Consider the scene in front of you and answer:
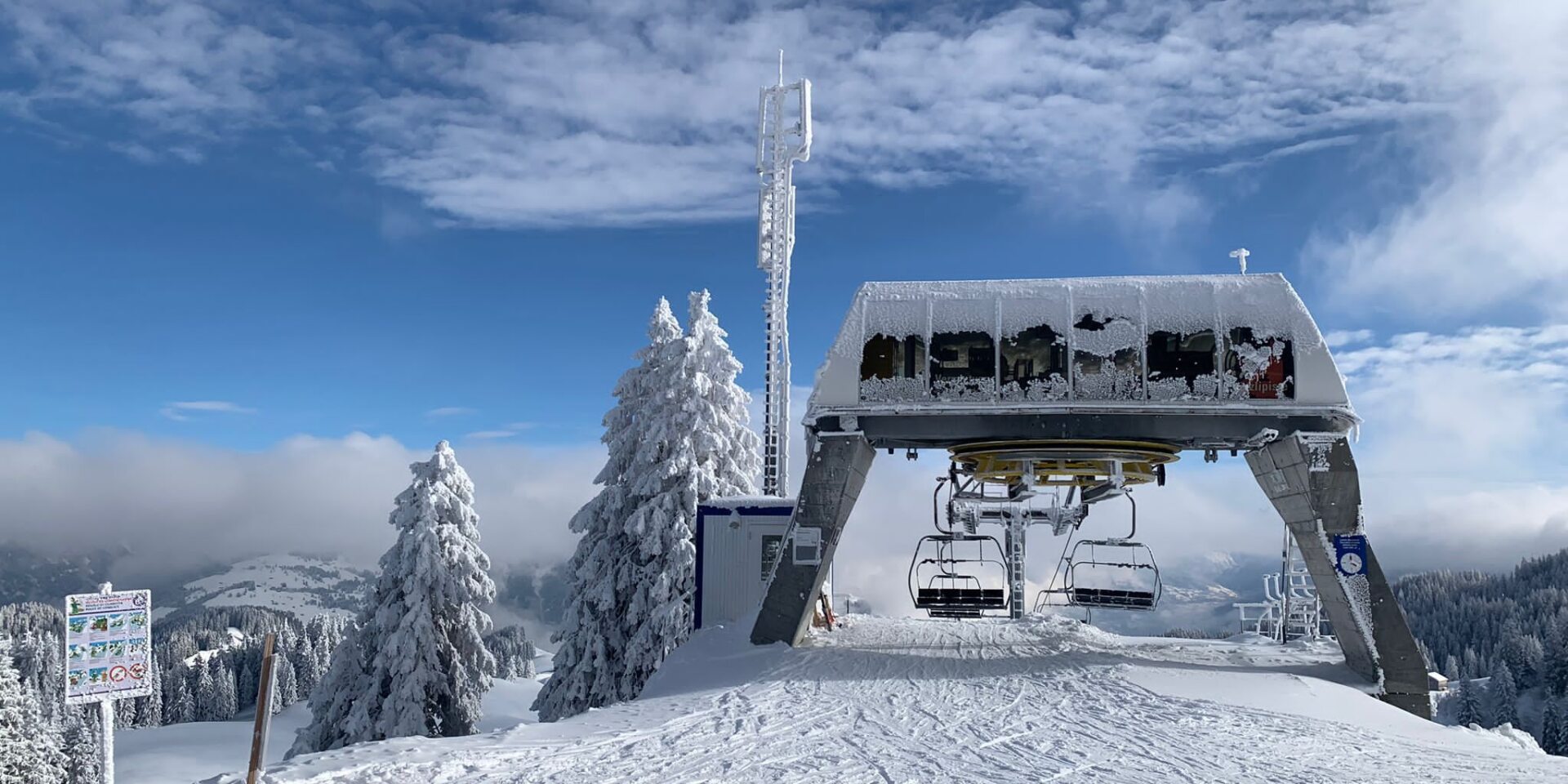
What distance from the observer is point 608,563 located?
88.0 ft

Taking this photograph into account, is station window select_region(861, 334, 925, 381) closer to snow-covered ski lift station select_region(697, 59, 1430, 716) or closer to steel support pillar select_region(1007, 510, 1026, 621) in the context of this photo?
snow-covered ski lift station select_region(697, 59, 1430, 716)

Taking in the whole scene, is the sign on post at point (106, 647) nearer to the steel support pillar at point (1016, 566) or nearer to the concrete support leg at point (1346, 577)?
the concrete support leg at point (1346, 577)

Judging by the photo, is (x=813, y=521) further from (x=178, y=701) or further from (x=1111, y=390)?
(x=178, y=701)

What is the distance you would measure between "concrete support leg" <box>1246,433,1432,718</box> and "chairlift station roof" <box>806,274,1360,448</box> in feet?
1.71

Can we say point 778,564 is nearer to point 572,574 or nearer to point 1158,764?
point 1158,764

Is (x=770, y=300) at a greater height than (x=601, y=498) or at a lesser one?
greater

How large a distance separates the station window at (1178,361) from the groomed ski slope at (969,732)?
4482mm

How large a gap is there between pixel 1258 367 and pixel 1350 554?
3.30m

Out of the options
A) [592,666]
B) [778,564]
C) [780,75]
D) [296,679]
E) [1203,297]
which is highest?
[780,75]

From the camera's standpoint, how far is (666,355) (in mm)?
27891

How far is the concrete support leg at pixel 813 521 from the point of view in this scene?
1598 cm

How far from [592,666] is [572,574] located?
291cm

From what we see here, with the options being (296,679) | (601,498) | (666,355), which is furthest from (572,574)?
(296,679)

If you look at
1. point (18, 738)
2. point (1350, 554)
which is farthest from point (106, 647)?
point (18, 738)
